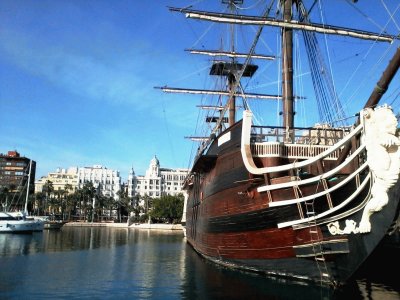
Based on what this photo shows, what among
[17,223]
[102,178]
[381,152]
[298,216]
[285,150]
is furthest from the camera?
[102,178]

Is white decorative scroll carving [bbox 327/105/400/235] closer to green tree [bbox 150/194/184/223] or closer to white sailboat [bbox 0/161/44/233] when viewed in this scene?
white sailboat [bbox 0/161/44/233]

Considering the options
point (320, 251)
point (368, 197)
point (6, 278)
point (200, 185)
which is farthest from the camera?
point (200, 185)

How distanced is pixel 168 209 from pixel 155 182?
212ft

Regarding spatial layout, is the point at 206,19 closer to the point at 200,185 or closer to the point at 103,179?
the point at 200,185

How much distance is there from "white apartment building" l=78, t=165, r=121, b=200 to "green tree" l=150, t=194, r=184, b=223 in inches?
2675

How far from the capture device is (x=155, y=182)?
168 metres

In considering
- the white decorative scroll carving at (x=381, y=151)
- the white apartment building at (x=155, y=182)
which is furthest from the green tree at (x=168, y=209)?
the white decorative scroll carving at (x=381, y=151)

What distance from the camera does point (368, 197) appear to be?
14.5 metres

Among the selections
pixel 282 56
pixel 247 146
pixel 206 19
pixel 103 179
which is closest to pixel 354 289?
pixel 247 146

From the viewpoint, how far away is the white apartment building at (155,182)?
168 m

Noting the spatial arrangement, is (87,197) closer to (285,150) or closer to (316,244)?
(285,150)

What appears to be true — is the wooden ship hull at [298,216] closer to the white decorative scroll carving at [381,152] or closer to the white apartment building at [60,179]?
the white decorative scroll carving at [381,152]

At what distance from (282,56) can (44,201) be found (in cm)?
12624

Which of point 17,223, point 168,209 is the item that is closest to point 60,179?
point 168,209
